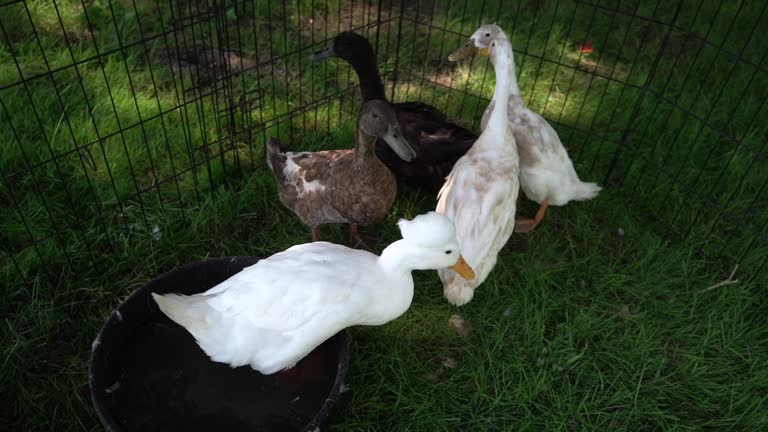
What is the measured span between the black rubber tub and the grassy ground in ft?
0.54

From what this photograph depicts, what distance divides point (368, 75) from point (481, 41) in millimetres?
652

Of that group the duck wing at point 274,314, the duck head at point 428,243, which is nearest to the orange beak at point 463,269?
the duck head at point 428,243

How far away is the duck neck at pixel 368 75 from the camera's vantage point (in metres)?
3.44

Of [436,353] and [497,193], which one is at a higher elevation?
[497,193]

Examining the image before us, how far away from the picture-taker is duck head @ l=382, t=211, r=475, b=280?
7.50 feet

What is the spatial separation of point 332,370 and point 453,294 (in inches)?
25.2

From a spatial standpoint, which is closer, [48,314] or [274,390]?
[274,390]

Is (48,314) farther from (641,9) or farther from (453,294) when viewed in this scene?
(641,9)

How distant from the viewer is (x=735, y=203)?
356 centimetres

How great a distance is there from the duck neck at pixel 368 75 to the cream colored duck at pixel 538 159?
1.86 ft

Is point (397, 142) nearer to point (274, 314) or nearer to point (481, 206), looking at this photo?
point (481, 206)

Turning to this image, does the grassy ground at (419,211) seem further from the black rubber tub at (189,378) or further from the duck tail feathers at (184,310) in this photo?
the duck tail feathers at (184,310)

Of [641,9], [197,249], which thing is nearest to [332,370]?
[197,249]

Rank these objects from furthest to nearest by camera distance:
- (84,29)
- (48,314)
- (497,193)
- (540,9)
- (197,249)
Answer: (540,9) → (84,29) → (197,249) → (497,193) → (48,314)
